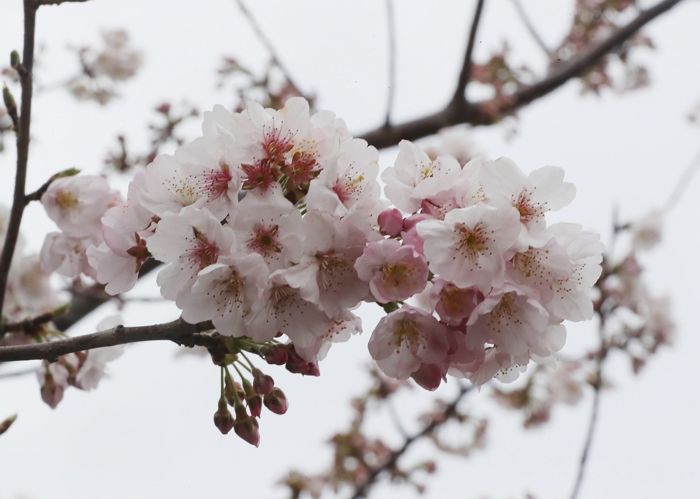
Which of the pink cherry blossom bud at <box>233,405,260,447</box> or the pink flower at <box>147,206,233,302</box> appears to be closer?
the pink flower at <box>147,206,233,302</box>

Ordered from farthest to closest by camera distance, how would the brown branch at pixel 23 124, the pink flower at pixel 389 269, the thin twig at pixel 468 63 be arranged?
1. the thin twig at pixel 468 63
2. the brown branch at pixel 23 124
3. the pink flower at pixel 389 269

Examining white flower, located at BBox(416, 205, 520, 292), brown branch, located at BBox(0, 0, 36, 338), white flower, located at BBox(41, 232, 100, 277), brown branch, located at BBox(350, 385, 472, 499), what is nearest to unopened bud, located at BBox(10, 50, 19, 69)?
brown branch, located at BBox(0, 0, 36, 338)

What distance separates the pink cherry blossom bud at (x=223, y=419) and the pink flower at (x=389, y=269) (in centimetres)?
41

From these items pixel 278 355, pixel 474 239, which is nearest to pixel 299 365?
pixel 278 355

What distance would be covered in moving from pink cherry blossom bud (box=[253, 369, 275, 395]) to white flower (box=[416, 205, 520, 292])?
409 mm

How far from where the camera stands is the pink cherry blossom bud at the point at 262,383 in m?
1.43

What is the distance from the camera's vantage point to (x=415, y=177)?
53.9 inches

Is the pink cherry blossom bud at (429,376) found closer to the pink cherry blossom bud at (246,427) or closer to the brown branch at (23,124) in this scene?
the pink cherry blossom bud at (246,427)

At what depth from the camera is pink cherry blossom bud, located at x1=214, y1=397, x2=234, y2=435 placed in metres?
1.44

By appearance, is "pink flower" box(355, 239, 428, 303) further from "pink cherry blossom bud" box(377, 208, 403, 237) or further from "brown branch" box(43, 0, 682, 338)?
"brown branch" box(43, 0, 682, 338)

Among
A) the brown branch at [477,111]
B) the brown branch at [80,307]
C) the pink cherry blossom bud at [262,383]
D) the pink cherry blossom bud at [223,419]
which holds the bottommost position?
the brown branch at [80,307]

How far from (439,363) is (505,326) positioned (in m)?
0.14

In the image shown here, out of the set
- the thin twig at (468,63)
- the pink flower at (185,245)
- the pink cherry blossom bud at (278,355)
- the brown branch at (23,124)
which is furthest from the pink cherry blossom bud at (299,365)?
the thin twig at (468,63)

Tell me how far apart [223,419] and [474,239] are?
1.93 ft
